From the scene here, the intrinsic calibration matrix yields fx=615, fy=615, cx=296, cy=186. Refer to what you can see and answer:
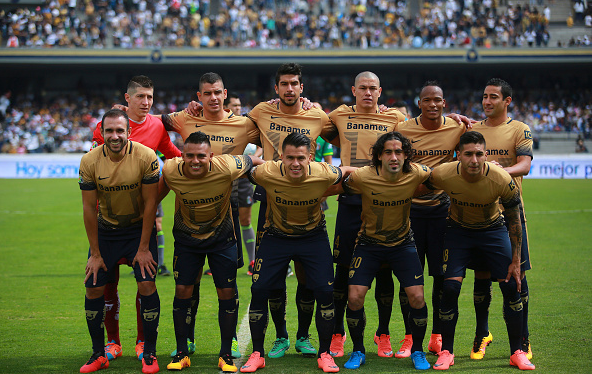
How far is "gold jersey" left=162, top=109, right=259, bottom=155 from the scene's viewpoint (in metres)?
6.30

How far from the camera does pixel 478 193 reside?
5.66 meters

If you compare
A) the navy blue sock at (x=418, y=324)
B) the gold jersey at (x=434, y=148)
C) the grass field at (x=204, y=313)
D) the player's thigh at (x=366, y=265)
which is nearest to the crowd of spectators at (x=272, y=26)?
the grass field at (x=204, y=313)

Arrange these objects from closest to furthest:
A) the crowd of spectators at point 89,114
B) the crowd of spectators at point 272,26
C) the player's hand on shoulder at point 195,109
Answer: the player's hand on shoulder at point 195,109
the crowd of spectators at point 89,114
the crowd of spectators at point 272,26

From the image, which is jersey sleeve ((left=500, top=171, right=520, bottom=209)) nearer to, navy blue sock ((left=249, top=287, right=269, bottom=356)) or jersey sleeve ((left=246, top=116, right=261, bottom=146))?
navy blue sock ((left=249, top=287, right=269, bottom=356))

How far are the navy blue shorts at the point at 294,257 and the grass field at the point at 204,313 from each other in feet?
2.56

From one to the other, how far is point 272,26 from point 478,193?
34667 millimetres

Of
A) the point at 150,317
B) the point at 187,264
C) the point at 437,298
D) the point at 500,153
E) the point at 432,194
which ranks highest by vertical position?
the point at 500,153

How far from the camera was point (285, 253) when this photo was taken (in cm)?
573

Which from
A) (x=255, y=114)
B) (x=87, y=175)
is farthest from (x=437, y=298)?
(x=87, y=175)

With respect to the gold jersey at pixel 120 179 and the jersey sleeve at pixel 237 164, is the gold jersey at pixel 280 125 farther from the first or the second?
the gold jersey at pixel 120 179

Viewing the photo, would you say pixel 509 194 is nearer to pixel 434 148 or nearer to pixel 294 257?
pixel 434 148

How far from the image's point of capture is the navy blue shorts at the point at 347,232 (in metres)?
6.16

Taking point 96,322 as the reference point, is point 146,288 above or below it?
above

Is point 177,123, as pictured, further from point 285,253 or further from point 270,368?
point 270,368
